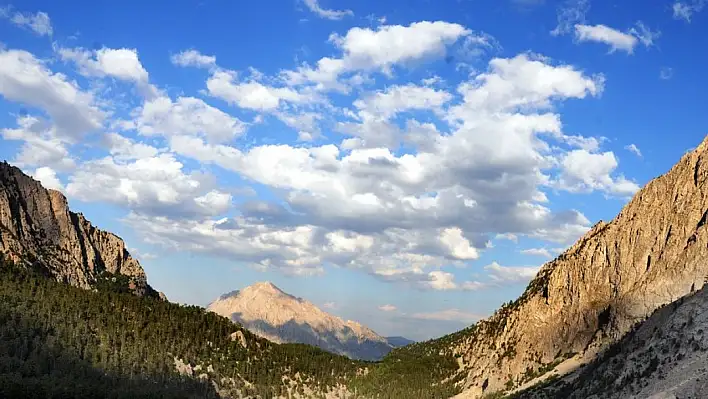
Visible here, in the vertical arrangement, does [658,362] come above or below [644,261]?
below

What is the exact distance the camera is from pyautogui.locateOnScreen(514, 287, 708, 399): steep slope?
10512 cm

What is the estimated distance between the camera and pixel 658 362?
392ft

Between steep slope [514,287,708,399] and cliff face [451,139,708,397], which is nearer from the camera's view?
steep slope [514,287,708,399]

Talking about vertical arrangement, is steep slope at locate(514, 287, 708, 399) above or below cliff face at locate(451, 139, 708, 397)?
below

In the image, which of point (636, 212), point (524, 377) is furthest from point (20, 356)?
point (636, 212)

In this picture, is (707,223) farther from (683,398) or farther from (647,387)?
(683,398)

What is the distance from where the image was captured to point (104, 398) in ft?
516

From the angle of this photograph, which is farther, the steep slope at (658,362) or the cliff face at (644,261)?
the cliff face at (644,261)

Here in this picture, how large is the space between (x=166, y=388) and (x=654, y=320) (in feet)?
473

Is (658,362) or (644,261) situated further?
(644,261)

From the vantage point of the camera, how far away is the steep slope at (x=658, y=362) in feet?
345

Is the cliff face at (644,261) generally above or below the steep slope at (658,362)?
above

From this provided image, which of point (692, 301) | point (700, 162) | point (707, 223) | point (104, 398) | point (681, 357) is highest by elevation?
point (700, 162)

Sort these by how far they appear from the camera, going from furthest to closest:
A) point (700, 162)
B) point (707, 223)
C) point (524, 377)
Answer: point (524, 377), point (700, 162), point (707, 223)
